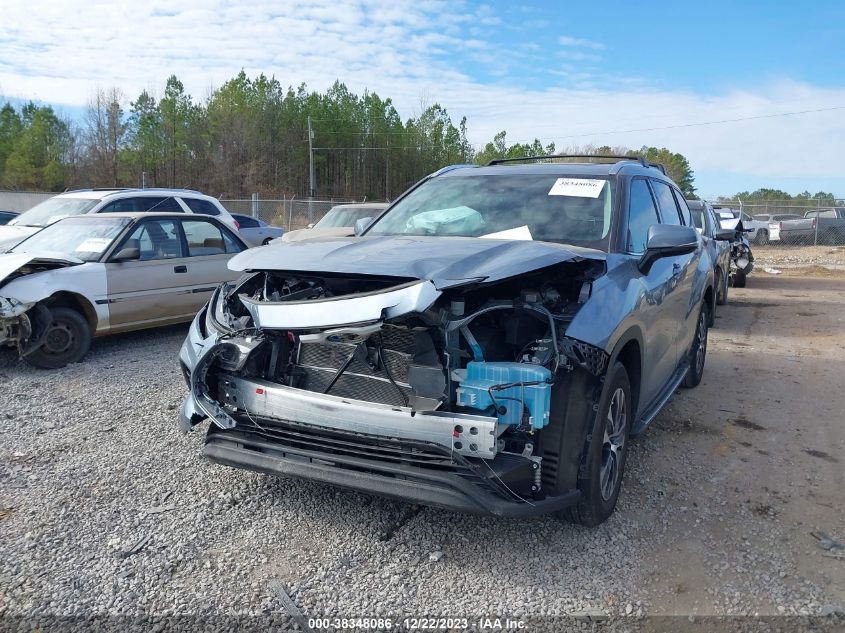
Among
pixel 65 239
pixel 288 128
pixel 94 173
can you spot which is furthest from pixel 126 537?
pixel 288 128

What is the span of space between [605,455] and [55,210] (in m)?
11.0

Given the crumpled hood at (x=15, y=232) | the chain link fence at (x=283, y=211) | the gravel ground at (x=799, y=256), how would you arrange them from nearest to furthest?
the crumpled hood at (x=15, y=232) → the gravel ground at (x=799, y=256) → the chain link fence at (x=283, y=211)

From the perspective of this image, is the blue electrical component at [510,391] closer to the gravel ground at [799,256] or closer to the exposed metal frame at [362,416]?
the exposed metal frame at [362,416]

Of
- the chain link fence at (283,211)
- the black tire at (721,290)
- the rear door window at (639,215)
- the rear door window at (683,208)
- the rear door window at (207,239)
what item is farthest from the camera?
the chain link fence at (283,211)

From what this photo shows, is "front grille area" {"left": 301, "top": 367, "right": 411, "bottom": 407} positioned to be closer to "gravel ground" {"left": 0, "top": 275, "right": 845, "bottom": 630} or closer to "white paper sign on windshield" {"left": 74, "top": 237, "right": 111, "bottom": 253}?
"gravel ground" {"left": 0, "top": 275, "right": 845, "bottom": 630}

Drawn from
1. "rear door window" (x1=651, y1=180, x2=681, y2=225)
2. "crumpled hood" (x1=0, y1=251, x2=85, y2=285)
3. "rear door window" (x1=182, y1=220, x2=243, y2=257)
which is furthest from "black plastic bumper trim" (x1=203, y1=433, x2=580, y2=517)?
"rear door window" (x1=182, y1=220, x2=243, y2=257)

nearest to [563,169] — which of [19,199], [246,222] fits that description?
[246,222]

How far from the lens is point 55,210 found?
1130 cm

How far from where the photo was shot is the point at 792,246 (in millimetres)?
25953

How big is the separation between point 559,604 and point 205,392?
208 cm

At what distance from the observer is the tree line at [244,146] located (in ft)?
174

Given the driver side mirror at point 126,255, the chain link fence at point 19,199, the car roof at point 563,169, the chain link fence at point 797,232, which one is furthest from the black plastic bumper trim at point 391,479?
the chain link fence at point 19,199

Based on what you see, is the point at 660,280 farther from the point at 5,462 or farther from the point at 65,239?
the point at 65,239

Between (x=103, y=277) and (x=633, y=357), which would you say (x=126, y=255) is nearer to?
(x=103, y=277)
